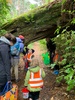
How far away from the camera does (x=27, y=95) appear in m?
5.40

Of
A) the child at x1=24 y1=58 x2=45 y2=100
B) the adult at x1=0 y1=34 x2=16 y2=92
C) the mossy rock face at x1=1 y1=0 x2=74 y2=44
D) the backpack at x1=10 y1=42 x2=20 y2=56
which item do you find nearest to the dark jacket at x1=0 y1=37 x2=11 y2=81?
the adult at x1=0 y1=34 x2=16 y2=92

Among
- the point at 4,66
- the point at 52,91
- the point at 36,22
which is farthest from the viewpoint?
the point at 36,22

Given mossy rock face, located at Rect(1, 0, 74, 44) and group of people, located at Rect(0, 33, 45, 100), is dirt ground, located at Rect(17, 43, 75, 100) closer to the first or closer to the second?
group of people, located at Rect(0, 33, 45, 100)

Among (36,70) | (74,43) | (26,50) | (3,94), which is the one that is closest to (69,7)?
(74,43)

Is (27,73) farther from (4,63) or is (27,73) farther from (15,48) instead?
(15,48)

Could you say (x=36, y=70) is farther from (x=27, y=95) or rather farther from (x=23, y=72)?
(x=23, y=72)

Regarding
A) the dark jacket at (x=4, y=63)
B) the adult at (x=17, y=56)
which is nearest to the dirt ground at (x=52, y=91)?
the adult at (x=17, y=56)

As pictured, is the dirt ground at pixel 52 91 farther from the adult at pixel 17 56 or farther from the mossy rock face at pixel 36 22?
the mossy rock face at pixel 36 22

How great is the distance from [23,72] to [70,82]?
154 inches

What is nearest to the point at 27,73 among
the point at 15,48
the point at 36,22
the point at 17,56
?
the point at 15,48

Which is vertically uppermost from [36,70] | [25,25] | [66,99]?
[25,25]

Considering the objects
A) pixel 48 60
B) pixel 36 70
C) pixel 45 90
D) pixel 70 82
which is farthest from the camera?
pixel 48 60

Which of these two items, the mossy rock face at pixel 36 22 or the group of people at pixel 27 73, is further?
the mossy rock face at pixel 36 22

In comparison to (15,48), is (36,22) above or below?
above
